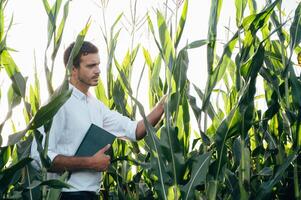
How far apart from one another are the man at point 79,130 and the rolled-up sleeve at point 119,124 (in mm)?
54

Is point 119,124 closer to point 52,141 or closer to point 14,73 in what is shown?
point 52,141

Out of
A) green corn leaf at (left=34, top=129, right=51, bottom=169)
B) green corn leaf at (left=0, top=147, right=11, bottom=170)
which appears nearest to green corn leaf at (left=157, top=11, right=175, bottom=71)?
green corn leaf at (left=34, top=129, right=51, bottom=169)

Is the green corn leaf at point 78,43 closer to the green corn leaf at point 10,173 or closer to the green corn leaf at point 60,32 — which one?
the green corn leaf at point 60,32

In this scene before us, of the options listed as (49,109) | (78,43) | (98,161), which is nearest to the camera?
(49,109)

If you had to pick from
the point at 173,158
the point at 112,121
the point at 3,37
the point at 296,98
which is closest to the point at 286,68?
the point at 296,98

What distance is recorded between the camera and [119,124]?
1.95 metres

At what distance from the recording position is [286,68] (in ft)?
5.70

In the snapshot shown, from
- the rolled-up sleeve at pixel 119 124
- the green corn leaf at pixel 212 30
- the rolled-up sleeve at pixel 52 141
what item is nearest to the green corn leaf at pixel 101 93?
the rolled-up sleeve at pixel 119 124

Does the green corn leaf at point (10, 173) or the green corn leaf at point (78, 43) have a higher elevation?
the green corn leaf at point (78, 43)

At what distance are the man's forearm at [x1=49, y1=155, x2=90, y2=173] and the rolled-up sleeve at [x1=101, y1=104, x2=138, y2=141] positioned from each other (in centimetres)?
31

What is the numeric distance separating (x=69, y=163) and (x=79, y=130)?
0.50 ft

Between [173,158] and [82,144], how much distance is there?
13.3 inches

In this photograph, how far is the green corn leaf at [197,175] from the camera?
1.54 m

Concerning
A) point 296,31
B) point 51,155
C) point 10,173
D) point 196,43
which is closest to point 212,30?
point 196,43
